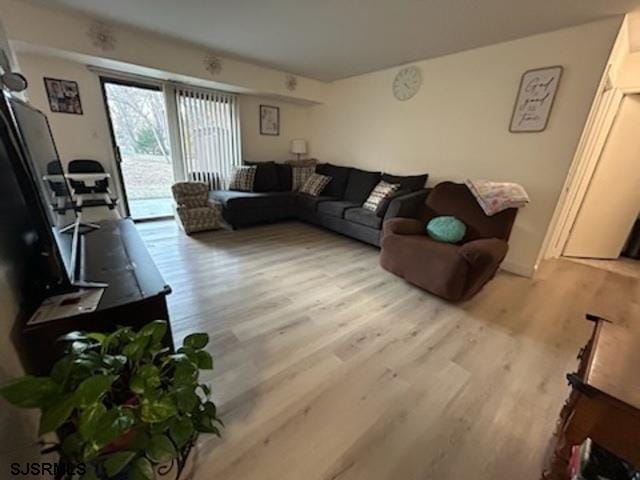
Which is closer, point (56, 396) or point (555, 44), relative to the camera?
point (56, 396)

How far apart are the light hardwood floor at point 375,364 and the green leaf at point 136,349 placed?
0.64 m

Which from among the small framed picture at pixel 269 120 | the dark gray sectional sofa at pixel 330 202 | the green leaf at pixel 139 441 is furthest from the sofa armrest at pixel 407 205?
the small framed picture at pixel 269 120

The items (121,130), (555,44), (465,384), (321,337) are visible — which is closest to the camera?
(465,384)

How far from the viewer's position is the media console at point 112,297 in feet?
3.02

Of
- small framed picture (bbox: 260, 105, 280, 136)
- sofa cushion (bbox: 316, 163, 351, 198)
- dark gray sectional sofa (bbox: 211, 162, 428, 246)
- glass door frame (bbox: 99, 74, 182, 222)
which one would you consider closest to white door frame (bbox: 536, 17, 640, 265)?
dark gray sectional sofa (bbox: 211, 162, 428, 246)

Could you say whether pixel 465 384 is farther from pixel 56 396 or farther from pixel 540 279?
pixel 540 279

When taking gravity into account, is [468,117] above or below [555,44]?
below

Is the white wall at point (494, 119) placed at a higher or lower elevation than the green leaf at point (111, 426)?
higher

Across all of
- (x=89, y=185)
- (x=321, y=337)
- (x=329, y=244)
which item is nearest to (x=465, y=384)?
(x=321, y=337)

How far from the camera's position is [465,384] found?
5.11ft

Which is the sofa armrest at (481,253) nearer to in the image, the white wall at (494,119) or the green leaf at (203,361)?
the white wall at (494,119)

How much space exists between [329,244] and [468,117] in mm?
2255

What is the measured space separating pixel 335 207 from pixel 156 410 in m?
3.36

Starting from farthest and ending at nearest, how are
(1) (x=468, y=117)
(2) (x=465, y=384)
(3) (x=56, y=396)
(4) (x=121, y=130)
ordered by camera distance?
(4) (x=121, y=130) < (1) (x=468, y=117) < (2) (x=465, y=384) < (3) (x=56, y=396)
